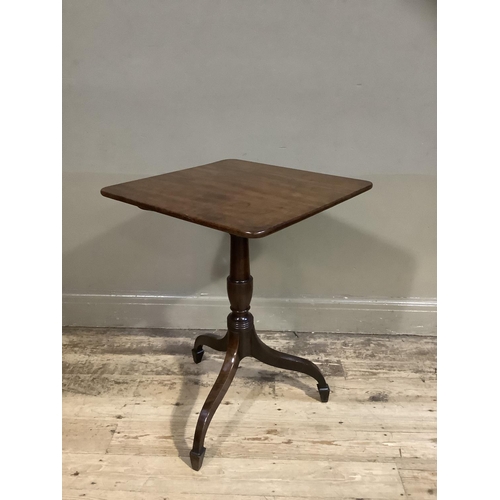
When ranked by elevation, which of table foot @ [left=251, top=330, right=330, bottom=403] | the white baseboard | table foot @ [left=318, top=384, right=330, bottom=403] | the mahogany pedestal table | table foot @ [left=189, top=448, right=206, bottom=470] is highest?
the mahogany pedestal table

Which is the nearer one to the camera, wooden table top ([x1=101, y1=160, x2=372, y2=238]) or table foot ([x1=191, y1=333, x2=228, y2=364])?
wooden table top ([x1=101, y1=160, x2=372, y2=238])

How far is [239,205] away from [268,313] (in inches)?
40.0

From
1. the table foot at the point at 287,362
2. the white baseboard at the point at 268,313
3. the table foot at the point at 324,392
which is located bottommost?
the table foot at the point at 324,392

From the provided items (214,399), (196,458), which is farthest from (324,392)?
(196,458)

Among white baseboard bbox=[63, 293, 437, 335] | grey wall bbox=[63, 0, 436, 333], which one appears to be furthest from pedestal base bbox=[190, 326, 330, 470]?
grey wall bbox=[63, 0, 436, 333]

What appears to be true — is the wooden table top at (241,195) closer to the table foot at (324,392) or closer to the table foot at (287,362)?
the table foot at (287,362)

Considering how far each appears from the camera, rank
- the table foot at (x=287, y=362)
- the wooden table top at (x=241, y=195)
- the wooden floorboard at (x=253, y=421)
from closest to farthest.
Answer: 1. the wooden table top at (x=241, y=195)
2. the wooden floorboard at (x=253, y=421)
3. the table foot at (x=287, y=362)

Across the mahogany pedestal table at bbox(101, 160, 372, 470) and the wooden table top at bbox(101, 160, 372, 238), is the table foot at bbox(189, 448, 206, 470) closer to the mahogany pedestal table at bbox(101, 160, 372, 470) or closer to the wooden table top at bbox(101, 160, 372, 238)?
the mahogany pedestal table at bbox(101, 160, 372, 470)

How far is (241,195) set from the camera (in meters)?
1.49

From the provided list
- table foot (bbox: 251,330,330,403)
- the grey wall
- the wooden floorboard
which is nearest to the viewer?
the wooden floorboard

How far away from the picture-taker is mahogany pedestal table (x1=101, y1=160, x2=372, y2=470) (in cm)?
132

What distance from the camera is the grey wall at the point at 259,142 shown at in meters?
2.02

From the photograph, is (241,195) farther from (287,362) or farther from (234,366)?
(287,362)

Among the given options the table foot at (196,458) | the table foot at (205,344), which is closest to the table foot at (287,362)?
the table foot at (205,344)
